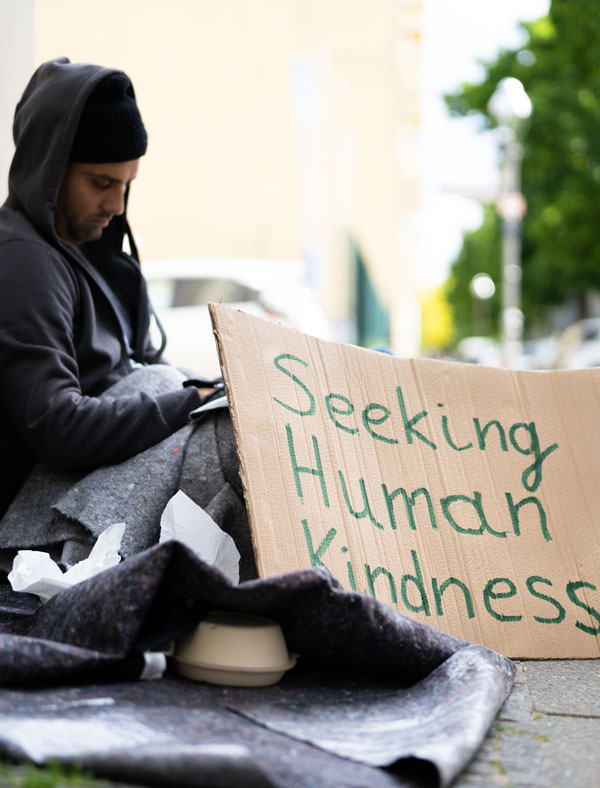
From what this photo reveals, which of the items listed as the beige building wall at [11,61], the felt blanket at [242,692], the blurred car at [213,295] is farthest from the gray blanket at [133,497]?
the blurred car at [213,295]

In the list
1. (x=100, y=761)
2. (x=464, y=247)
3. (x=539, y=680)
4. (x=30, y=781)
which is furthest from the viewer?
(x=464, y=247)

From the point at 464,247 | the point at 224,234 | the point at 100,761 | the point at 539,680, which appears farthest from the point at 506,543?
the point at 464,247

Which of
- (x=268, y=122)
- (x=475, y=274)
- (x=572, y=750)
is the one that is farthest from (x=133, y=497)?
(x=475, y=274)

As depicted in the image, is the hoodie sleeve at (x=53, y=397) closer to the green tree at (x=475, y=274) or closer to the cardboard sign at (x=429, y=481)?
the cardboard sign at (x=429, y=481)

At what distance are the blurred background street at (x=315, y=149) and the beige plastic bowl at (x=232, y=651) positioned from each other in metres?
2.65

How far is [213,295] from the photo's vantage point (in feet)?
32.1

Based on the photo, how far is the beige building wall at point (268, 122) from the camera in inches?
565

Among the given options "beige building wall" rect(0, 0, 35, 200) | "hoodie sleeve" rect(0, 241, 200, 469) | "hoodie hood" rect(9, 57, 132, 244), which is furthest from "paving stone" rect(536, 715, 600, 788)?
"beige building wall" rect(0, 0, 35, 200)

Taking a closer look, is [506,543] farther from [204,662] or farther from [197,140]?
[197,140]

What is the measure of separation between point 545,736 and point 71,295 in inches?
66.4

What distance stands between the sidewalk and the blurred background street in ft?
9.46

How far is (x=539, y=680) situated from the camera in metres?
2.43

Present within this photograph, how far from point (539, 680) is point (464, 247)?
187ft

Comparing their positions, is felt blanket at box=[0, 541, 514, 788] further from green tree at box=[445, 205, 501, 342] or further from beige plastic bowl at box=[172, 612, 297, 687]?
green tree at box=[445, 205, 501, 342]
